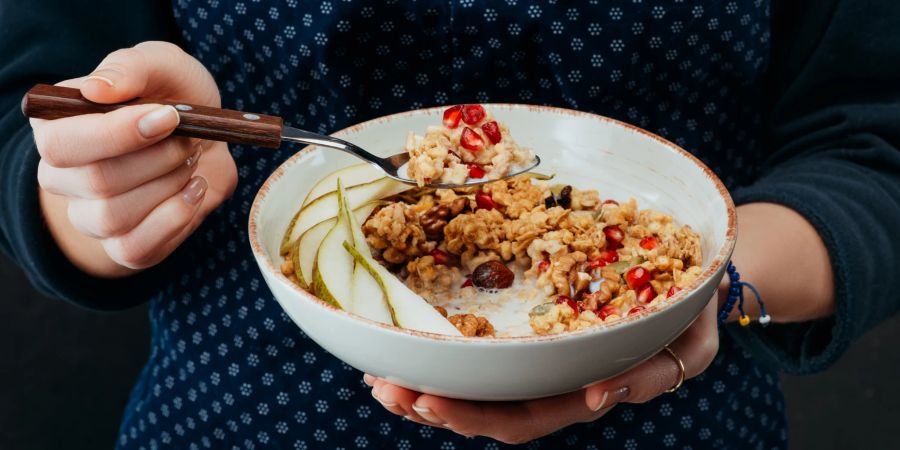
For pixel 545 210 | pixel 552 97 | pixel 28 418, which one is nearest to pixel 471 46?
pixel 552 97

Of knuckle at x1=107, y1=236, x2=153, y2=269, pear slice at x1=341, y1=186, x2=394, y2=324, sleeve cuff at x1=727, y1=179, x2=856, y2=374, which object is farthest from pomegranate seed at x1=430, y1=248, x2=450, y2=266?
sleeve cuff at x1=727, y1=179, x2=856, y2=374

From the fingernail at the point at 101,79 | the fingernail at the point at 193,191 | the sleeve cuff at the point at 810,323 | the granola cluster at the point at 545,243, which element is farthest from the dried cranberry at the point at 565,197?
the fingernail at the point at 101,79

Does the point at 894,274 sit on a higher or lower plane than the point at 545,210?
lower

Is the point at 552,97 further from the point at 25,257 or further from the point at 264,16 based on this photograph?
the point at 25,257

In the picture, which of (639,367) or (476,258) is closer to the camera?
(639,367)

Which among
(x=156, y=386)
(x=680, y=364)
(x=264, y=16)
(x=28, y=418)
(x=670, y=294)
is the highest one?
(x=264, y=16)

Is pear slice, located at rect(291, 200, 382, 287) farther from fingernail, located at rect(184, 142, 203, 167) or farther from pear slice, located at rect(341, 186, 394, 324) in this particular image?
fingernail, located at rect(184, 142, 203, 167)
